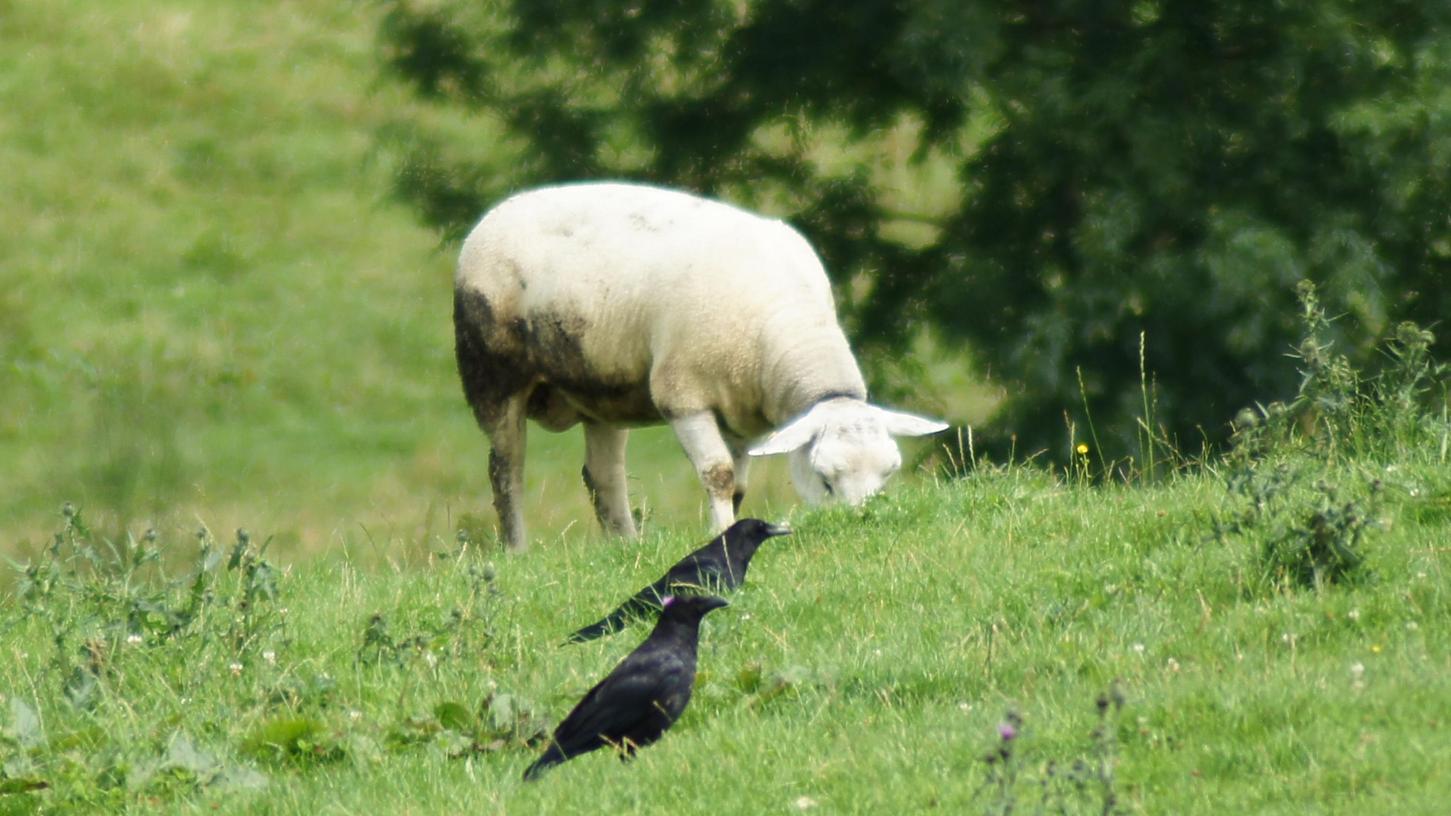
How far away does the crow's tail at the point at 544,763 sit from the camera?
494cm

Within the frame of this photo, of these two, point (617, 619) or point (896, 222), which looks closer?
point (617, 619)

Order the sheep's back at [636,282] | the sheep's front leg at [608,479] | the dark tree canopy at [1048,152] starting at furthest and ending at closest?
the dark tree canopy at [1048,152] → the sheep's front leg at [608,479] → the sheep's back at [636,282]

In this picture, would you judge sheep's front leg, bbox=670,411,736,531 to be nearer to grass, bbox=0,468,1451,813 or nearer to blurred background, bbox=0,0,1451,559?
blurred background, bbox=0,0,1451,559

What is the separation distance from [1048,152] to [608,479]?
4.62m

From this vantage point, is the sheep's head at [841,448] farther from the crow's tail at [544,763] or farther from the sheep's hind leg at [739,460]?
the crow's tail at [544,763]

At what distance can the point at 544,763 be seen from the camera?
16.3ft

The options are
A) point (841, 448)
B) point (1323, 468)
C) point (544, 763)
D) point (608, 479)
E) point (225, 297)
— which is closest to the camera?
point (544, 763)

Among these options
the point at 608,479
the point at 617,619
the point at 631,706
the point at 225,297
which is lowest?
the point at 225,297

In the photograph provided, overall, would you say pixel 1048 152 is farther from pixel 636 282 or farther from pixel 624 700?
pixel 624 700

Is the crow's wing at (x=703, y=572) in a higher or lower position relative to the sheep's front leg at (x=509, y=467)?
higher

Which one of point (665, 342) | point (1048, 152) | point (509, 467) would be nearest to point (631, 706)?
point (665, 342)

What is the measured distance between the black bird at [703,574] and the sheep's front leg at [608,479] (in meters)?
4.51

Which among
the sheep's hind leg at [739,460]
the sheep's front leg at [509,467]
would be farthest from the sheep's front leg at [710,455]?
the sheep's front leg at [509,467]

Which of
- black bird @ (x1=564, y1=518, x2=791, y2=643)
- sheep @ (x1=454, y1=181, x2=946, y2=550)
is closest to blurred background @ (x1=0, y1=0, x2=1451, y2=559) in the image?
sheep @ (x1=454, y1=181, x2=946, y2=550)
